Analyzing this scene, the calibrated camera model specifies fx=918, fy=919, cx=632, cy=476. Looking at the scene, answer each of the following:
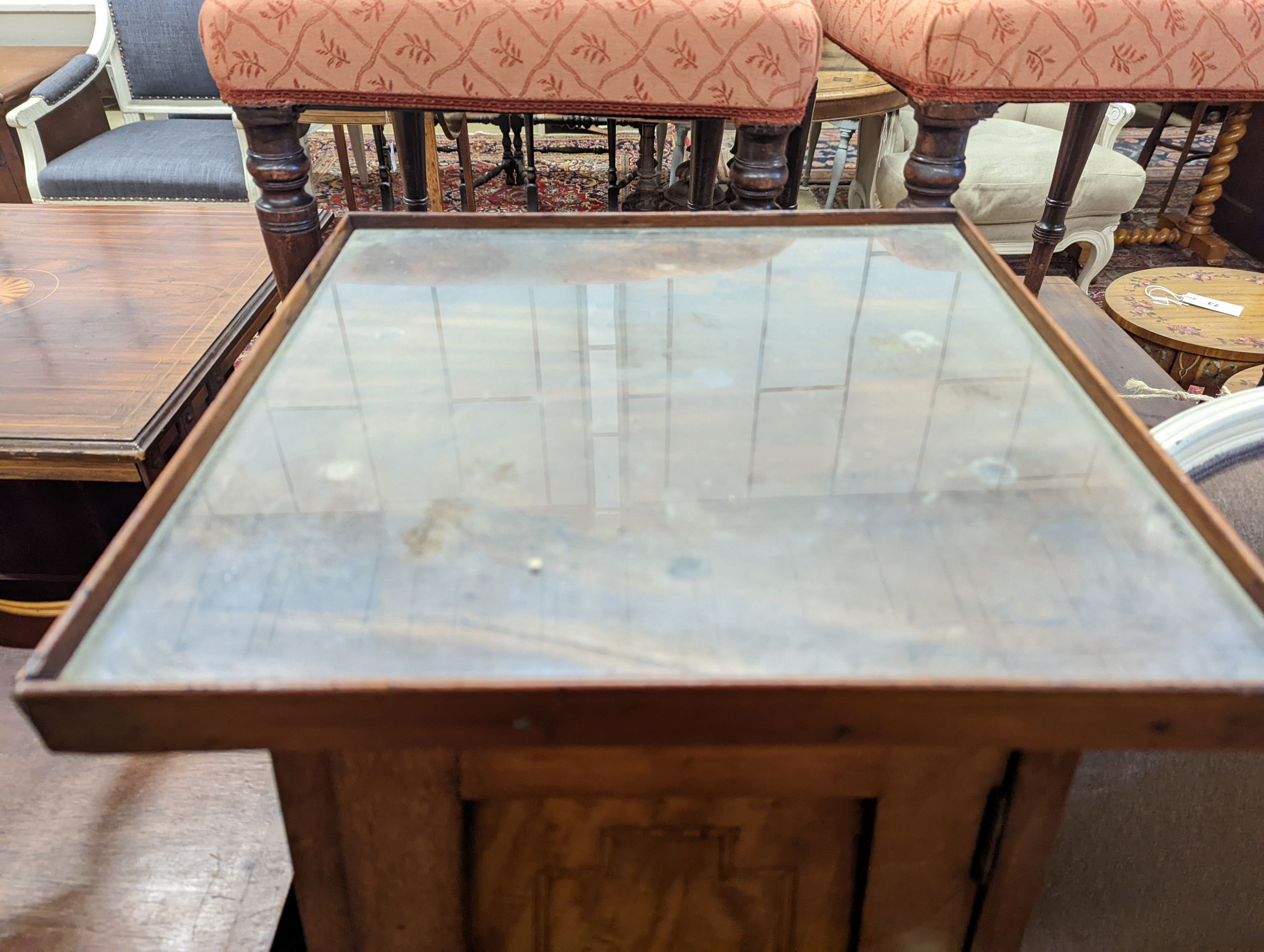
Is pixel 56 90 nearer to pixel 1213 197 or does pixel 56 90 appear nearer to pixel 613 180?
pixel 613 180

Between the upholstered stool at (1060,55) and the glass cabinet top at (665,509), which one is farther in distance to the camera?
the upholstered stool at (1060,55)

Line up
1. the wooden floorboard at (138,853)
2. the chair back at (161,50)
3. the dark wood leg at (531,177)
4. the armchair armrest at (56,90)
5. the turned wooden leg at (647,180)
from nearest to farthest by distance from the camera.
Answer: the wooden floorboard at (138,853), the armchair armrest at (56,90), the dark wood leg at (531,177), the chair back at (161,50), the turned wooden leg at (647,180)

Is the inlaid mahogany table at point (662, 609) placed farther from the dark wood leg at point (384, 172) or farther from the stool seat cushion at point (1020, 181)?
the dark wood leg at point (384, 172)

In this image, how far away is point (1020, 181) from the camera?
2.19m

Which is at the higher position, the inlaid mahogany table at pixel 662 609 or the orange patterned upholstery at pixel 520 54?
the orange patterned upholstery at pixel 520 54

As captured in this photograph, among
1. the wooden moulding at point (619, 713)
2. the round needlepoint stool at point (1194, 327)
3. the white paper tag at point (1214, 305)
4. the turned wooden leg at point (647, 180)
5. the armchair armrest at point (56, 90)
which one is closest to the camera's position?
the wooden moulding at point (619, 713)

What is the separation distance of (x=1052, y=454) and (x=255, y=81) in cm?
91

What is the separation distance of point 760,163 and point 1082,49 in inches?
14.6

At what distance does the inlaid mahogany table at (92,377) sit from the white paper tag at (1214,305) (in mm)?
1859

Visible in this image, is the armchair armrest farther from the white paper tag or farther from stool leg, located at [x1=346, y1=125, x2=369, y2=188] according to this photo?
the white paper tag

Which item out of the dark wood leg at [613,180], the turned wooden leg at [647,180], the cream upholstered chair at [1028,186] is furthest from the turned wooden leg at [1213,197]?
the dark wood leg at [613,180]

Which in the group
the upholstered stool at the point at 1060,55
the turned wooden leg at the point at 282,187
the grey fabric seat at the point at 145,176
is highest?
the upholstered stool at the point at 1060,55

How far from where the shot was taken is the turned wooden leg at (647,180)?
2.62m

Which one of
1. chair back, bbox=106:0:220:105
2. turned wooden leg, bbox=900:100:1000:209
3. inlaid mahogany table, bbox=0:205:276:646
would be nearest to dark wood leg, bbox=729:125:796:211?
turned wooden leg, bbox=900:100:1000:209
